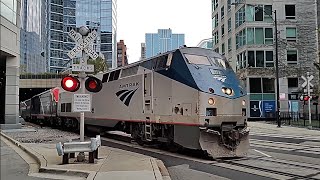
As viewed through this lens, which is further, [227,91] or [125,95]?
[125,95]

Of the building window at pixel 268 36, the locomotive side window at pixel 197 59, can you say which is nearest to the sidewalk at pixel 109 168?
the locomotive side window at pixel 197 59

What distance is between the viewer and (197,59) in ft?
41.7

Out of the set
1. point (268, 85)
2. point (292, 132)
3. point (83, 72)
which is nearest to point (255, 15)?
point (268, 85)

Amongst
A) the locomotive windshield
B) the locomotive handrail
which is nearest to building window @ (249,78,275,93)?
the locomotive windshield

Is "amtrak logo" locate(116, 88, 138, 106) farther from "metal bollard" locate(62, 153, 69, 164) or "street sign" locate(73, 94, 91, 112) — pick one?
"metal bollard" locate(62, 153, 69, 164)

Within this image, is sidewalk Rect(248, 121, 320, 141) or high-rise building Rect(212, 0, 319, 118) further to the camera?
high-rise building Rect(212, 0, 319, 118)

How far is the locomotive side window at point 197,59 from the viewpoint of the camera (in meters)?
12.5

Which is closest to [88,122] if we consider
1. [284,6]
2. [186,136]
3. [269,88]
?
[186,136]

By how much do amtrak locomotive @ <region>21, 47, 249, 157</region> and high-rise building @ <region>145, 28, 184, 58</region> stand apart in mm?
12475

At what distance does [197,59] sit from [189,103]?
1.69 meters

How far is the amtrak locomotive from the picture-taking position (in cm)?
1160

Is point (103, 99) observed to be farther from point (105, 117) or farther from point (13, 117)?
point (13, 117)

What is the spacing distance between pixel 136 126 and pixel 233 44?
38407 mm

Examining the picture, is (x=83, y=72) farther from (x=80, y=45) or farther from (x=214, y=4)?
(x=214, y=4)
